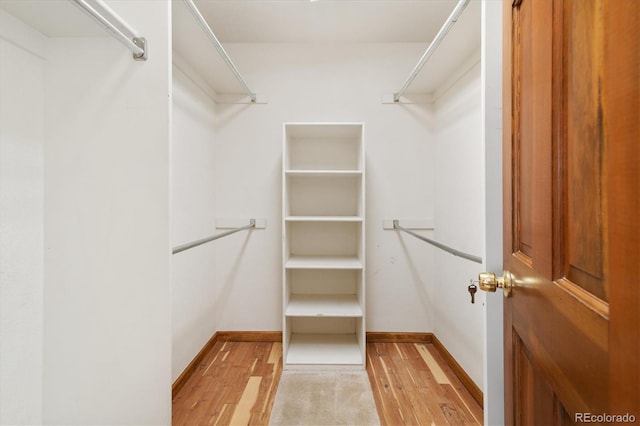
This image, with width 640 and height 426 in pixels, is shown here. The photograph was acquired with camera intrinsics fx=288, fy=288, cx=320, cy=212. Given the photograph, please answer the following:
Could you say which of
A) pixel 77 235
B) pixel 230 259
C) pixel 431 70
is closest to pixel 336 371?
pixel 230 259

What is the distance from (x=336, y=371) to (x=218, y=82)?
6.99ft

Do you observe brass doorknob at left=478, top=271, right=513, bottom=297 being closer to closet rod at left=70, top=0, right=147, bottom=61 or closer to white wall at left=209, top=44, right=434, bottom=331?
closet rod at left=70, top=0, right=147, bottom=61

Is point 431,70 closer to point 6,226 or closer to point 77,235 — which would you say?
point 77,235

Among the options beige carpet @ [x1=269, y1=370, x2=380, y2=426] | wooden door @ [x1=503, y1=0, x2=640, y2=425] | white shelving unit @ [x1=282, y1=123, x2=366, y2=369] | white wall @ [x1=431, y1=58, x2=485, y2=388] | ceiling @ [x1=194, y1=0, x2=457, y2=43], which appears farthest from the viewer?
white shelving unit @ [x1=282, y1=123, x2=366, y2=369]

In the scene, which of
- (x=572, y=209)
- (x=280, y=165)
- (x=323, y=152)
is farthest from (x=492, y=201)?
(x=280, y=165)

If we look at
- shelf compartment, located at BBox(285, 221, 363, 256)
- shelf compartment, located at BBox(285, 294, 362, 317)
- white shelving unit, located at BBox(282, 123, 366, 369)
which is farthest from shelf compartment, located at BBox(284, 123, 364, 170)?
shelf compartment, located at BBox(285, 294, 362, 317)

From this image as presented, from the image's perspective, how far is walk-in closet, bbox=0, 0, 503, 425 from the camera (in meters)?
0.94

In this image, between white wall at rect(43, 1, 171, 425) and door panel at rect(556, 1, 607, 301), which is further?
white wall at rect(43, 1, 171, 425)

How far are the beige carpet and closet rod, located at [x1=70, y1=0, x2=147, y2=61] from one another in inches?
66.2

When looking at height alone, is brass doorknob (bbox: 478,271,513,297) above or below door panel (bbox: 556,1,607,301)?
below

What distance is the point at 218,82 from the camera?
206cm

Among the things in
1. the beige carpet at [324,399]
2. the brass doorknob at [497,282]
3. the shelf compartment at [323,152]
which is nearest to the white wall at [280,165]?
the shelf compartment at [323,152]

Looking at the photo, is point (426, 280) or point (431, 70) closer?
point (431, 70)

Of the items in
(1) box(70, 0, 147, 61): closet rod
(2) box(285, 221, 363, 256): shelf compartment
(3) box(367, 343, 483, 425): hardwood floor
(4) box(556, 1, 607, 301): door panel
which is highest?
(1) box(70, 0, 147, 61): closet rod
